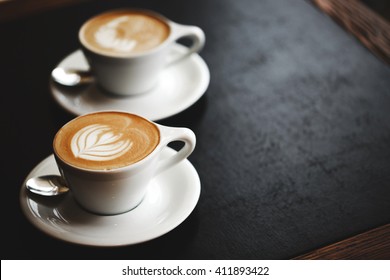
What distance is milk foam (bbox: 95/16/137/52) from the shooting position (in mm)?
1003

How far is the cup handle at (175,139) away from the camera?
29.9 inches

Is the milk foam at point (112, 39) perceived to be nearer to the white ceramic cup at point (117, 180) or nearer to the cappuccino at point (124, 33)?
the cappuccino at point (124, 33)

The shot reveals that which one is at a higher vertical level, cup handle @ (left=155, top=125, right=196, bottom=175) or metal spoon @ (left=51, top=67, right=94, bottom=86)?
cup handle @ (left=155, top=125, right=196, bottom=175)

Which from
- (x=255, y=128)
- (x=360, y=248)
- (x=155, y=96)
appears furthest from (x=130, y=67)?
(x=360, y=248)

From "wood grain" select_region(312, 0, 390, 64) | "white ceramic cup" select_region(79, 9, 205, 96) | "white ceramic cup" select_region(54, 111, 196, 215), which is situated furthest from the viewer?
"wood grain" select_region(312, 0, 390, 64)

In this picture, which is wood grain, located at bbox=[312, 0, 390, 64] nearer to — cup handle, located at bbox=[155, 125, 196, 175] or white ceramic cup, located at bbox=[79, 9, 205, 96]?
white ceramic cup, located at bbox=[79, 9, 205, 96]

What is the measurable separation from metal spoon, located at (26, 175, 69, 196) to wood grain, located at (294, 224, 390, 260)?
0.34 m

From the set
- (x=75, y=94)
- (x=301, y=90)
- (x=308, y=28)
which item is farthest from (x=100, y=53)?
(x=308, y=28)

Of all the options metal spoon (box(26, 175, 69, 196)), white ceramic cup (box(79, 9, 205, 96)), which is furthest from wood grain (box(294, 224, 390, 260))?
white ceramic cup (box(79, 9, 205, 96))

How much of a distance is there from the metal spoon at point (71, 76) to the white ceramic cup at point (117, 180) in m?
0.32

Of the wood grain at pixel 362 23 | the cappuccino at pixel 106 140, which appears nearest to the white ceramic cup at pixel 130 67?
the cappuccino at pixel 106 140

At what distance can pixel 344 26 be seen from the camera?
1.19 metres

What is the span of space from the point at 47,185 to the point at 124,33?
0.38 metres

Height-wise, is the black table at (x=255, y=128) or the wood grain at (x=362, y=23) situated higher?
the wood grain at (x=362, y=23)
